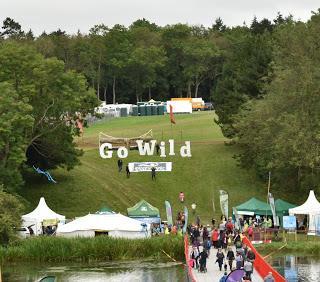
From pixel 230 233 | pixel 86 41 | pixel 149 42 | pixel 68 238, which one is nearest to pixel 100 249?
pixel 68 238

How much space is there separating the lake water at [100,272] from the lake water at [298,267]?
5.25 meters

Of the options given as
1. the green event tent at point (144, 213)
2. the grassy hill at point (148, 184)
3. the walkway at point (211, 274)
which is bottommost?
the walkway at point (211, 274)

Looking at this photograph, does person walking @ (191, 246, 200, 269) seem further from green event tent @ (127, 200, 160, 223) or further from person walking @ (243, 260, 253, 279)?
green event tent @ (127, 200, 160, 223)

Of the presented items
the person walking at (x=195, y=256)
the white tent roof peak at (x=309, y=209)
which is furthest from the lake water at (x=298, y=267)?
the white tent roof peak at (x=309, y=209)

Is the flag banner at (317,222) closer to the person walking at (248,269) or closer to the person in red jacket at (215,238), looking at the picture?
the person in red jacket at (215,238)

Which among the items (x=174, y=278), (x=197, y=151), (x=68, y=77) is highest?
(x=68, y=77)

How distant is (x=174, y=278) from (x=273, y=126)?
30.7 metres

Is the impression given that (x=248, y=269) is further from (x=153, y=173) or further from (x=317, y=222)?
(x=153, y=173)

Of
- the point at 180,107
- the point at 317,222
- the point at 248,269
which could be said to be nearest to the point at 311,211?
the point at 317,222

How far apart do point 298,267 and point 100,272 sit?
10.6 meters

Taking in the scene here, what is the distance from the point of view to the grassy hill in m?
71.6

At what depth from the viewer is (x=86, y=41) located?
483 feet

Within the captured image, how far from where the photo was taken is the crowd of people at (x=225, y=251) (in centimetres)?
3925

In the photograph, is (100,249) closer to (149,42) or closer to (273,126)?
(273,126)
